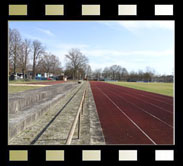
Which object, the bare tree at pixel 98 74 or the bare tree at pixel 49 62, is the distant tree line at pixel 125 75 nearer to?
the bare tree at pixel 98 74

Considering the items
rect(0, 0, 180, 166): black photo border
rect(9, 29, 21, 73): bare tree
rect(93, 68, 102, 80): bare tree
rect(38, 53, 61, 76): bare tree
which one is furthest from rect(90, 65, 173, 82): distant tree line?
rect(0, 0, 180, 166): black photo border

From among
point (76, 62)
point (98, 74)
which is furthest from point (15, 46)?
point (98, 74)

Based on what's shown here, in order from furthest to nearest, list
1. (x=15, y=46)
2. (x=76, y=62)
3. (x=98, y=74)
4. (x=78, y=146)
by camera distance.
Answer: (x=98, y=74), (x=76, y=62), (x=15, y=46), (x=78, y=146)

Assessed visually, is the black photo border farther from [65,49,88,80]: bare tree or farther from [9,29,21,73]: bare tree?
[65,49,88,80]: bare tree

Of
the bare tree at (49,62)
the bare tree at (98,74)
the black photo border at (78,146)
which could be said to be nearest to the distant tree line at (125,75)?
the bare tree at (98,74)

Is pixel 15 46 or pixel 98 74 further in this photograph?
pixel 98 74

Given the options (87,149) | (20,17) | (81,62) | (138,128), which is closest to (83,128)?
(138,128)

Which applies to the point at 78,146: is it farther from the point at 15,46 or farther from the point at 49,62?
the point at 49,62

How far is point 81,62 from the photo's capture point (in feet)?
140

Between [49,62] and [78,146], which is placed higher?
[49,62]

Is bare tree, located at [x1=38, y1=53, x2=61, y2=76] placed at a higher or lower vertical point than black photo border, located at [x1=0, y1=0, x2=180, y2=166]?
higher

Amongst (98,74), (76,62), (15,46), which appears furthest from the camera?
(98,74)

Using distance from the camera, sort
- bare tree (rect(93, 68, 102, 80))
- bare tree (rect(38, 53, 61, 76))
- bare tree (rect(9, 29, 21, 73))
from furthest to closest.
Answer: bare tree (rect(93, 68, 102, 80)), bare tree (rect(38, 53, 61, 76)), bare tree (rect(9, 29, 21, 73))
